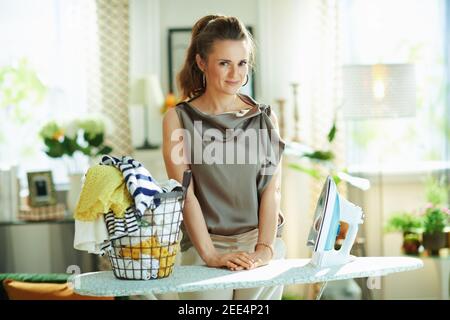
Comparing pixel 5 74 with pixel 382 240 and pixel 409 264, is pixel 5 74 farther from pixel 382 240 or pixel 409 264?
pixel 409 264

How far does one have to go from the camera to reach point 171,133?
6.60 ft

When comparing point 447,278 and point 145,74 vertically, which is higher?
point 145,74

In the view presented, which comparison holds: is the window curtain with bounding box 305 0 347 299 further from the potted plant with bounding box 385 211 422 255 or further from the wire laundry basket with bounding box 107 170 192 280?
the wire laundry basket with bounding box 107 170 192 280

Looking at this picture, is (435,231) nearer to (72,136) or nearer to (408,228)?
(408,228)

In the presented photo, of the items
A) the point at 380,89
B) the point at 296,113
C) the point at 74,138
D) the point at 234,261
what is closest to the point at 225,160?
the point at 234,261

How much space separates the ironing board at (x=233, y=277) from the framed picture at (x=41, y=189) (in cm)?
273

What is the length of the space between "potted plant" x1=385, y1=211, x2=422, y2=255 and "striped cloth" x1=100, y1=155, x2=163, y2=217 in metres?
2.72

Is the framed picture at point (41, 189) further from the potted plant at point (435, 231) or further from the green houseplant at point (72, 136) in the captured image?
the potted plant at point (435, 231)

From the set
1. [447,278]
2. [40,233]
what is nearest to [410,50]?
[447,278]

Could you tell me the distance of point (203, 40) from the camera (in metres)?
2.02

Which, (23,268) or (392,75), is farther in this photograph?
(23,268)

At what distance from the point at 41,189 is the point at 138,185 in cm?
292

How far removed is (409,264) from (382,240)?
277 centimetres

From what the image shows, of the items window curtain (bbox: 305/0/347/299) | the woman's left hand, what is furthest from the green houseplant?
the woman's left hand
